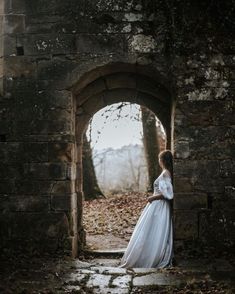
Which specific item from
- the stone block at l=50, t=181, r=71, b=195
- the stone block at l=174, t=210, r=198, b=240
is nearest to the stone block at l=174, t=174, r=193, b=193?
the stone block at l=174, t=210, r=198, b=240

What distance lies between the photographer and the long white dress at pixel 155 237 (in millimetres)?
7152

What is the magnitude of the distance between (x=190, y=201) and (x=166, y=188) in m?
0.44

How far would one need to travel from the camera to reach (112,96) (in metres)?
8.62

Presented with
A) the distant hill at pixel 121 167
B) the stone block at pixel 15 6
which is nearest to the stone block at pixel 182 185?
the stone block at pixel 15 6

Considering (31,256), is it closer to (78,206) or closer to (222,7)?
(78,206)

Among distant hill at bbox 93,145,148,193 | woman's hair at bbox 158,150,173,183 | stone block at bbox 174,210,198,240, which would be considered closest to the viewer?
stone block at bbox 174,210,198,240

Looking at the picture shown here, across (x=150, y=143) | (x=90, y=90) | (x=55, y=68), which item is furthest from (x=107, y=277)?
(x=150, y=143)

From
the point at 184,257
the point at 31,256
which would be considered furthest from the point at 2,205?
the point at 184,257

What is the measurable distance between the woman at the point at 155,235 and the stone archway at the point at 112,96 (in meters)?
1.08

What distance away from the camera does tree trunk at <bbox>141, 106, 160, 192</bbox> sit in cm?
1524

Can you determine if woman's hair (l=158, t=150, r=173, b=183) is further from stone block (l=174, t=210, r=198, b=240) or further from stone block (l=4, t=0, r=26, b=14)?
stone block (l=4, t=0, r=26, b=14)

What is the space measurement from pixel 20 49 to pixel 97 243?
412cm

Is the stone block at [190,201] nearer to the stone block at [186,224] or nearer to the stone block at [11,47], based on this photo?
the stone block at [186,224]

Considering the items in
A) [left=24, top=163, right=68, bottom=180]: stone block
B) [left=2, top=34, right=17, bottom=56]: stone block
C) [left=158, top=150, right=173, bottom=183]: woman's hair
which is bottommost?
[left=24, top=163, right=68, bottom=180]: stone block
